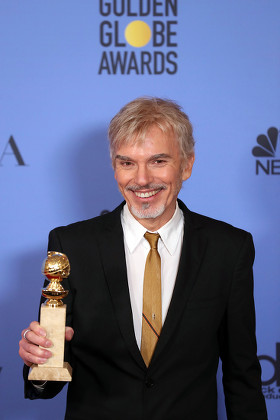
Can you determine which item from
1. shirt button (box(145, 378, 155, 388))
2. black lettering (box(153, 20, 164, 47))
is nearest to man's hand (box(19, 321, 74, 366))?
shirt button (box(145, 378, 155, 388))

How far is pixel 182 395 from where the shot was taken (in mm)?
1794

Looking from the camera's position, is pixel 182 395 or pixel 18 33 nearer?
pixel 182 395

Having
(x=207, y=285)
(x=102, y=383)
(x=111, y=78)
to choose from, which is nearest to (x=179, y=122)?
(x=207, y=285)

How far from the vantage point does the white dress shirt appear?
185cm

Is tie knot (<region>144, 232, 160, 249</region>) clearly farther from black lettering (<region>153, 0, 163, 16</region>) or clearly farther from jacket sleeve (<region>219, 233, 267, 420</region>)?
black lettering (<region>153, 0, 163, 16</region>)

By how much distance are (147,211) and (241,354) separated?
52cm

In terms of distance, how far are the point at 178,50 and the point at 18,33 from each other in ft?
2.12

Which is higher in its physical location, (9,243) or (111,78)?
(111,78)

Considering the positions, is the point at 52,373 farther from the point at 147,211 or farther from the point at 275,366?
the point at 275,366

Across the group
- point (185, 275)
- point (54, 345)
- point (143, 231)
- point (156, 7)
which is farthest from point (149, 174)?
point (156, 7)

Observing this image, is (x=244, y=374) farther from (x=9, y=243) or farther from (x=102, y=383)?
(x=9, y=243)

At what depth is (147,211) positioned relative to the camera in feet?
6.16

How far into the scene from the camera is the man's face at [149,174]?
1845mm

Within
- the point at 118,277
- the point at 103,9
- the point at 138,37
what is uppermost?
the point at 103,9
